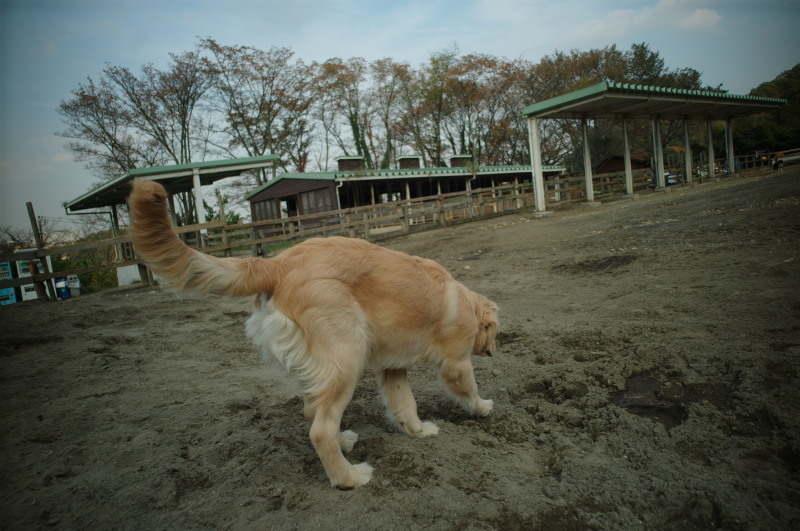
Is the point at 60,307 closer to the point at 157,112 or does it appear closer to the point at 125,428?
the point at 125,428

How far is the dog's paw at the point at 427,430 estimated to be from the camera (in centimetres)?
318

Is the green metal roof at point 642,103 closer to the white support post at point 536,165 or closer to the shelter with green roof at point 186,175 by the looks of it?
the white support post at point 536,165

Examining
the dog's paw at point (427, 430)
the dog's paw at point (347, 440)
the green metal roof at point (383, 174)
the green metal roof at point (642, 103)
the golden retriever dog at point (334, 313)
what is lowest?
the dog's paw at point (427, 430)

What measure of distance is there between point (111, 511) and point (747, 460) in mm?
3507

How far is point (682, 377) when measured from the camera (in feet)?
11.0

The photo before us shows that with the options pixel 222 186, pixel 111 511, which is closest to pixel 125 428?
pixel 111 511

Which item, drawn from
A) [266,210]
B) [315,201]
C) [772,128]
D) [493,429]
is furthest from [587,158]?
[772,128]

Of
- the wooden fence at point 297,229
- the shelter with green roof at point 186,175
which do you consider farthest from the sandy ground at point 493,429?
the shelter with green roof at point 186,175

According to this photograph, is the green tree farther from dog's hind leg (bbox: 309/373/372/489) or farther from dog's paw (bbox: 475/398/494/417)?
dog's hind leg (bbox: 309/373/372/489)

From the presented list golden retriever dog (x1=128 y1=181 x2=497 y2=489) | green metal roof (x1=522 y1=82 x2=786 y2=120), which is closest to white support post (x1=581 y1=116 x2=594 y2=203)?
green metal roof (x1=522 y1=82 x2=786 y2=120)

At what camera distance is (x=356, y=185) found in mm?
29516

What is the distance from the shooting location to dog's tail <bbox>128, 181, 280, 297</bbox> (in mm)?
2398

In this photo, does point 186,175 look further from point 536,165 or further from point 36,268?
point 536,165

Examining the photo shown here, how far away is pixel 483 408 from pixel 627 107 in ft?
70.1
